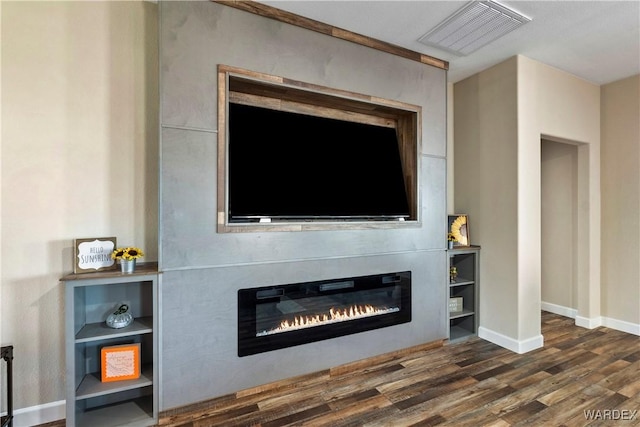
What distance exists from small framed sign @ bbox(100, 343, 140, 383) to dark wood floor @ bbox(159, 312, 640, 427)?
0.38m

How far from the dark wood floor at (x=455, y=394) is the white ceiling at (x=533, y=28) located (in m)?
2.92

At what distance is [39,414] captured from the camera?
6.70 feet

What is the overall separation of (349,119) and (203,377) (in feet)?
8.12

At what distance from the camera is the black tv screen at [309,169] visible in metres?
2.41

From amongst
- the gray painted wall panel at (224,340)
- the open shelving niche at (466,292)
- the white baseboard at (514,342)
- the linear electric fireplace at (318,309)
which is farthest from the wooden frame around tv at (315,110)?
the white baseboard at (514,342)

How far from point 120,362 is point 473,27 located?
365 cm

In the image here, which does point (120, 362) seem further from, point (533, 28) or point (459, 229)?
point (533, 28)

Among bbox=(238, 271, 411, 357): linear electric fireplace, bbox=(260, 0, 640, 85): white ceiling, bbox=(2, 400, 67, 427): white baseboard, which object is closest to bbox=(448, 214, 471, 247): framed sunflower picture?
bbox=(238, 271, 411, 357): linear electric fireplace

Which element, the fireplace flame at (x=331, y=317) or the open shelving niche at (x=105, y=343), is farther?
the fireplace flame at (x=331, y=317)

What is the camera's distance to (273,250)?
243 centimetres

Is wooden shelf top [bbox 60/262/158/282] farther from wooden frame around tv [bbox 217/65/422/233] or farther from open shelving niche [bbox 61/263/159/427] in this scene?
wooden frame around tv [bbox 217/65/422/233]

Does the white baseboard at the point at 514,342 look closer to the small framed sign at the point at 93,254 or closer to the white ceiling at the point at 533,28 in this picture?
the white ceiling at the point at 533,28

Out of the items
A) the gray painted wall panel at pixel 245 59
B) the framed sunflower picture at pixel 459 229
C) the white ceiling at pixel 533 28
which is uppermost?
the white ceiling at pixel 533 28

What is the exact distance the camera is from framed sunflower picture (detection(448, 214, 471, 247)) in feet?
11.6
